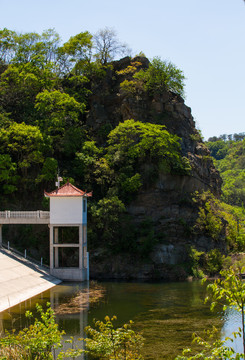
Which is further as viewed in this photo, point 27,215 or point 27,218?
point 27,215

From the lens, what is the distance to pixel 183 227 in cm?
4544

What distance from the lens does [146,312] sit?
2550 cm

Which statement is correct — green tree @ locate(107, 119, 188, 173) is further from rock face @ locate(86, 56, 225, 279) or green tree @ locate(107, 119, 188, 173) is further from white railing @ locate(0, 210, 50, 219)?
white railing @ locate(0, 210, 50, 219)

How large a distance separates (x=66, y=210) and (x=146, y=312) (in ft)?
47.6

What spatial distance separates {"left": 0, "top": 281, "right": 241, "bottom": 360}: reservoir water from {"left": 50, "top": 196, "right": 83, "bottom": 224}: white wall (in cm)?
526

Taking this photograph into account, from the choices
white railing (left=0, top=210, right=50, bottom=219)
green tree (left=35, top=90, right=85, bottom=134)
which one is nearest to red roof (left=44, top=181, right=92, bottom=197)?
white railing (left=0, top=210, right=50, bottom=219)

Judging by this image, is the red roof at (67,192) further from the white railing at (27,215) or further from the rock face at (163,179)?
the rock face at (163,179)

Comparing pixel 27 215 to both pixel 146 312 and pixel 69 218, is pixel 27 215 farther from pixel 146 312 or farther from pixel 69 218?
pixel 146 312

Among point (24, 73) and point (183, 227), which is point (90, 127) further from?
point (183, 227)

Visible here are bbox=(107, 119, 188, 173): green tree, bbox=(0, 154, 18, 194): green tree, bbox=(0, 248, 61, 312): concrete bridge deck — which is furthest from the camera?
bbox=(107, 119, 188, 173): green tree

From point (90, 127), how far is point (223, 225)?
63.6ft

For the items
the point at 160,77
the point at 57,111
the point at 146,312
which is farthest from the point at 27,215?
the point at 160,77

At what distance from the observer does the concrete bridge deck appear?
2886cm

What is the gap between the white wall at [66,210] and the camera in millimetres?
37656
